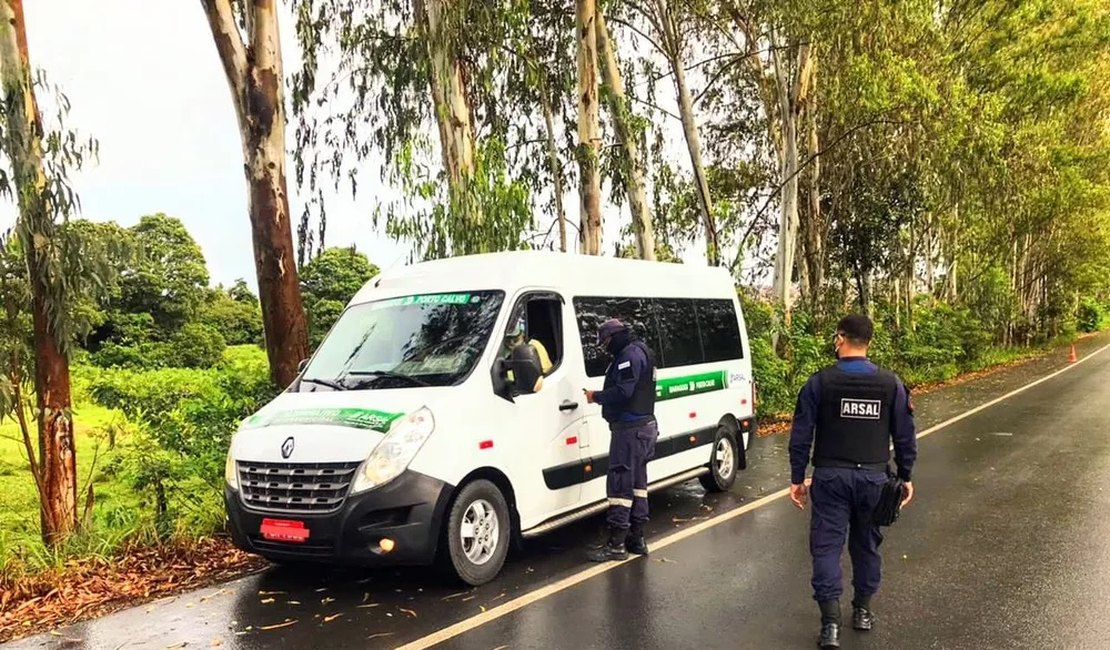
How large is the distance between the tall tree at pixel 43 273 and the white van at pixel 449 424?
5.74 feet

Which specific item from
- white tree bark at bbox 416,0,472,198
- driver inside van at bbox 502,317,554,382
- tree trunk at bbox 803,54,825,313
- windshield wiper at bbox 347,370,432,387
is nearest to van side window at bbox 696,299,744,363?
driver inside van at bbox 502,317,554,382

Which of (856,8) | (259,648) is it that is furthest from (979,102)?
(259,648)

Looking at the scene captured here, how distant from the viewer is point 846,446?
4570 mm

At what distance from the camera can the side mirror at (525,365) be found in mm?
5875

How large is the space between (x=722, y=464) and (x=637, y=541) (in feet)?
9.10

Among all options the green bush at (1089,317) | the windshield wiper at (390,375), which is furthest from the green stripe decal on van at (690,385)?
the green bush at (1089,317)

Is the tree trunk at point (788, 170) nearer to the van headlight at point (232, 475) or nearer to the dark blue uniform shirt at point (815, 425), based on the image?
the dark blue uniform shirt at point (815, 425)

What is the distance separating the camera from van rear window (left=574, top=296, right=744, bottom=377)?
7145 millimetres

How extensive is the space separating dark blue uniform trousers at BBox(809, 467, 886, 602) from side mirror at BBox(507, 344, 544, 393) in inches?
81.2

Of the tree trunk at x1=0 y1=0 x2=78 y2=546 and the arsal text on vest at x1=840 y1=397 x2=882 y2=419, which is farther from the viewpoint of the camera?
the tree trunk at x1=0 y1=0 x2=78 y2=546

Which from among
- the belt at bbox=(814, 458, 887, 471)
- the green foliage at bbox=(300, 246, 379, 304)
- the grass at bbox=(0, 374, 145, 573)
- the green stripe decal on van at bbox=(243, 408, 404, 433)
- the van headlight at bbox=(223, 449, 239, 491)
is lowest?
the grass at bbox=(0, 374, 145, 573)

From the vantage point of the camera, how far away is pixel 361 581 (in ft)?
19.9

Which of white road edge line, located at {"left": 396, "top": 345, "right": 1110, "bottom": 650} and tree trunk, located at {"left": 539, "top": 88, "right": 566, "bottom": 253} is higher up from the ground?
tree trunk, located at {"left": 539, "top": 88, "right": 566, "bottom": 253}

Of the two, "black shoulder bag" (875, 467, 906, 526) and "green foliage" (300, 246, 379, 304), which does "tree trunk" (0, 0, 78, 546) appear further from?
"green foliage" (300, 246, 379, 304)
